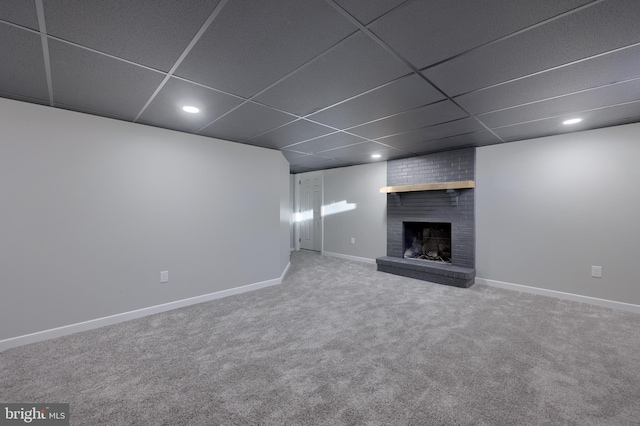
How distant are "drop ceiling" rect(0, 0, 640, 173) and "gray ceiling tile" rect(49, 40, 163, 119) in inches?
0.5

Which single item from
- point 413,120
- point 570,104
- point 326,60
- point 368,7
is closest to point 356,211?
point 413,120

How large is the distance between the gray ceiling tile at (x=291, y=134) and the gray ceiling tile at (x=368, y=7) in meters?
1.58

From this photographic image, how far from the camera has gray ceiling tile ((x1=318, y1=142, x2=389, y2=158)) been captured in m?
3.99

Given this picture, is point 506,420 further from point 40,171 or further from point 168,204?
point 40,171

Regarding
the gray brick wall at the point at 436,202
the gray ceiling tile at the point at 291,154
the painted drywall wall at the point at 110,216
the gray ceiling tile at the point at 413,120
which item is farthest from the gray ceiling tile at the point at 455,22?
the gray brick wall at the point at 436,202

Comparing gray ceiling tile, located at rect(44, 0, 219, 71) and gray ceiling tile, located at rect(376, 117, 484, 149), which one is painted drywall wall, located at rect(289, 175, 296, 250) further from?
gray ceiling tile, located at rect(44, 0, 219, 71)

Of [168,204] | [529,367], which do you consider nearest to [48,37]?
[168,204]

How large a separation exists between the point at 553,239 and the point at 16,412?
543 cm

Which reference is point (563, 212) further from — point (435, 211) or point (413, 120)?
point (413, 120)

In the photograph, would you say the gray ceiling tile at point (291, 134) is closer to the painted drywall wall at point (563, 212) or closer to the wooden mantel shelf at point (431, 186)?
the wooden mantel shelf at point (431, 186)

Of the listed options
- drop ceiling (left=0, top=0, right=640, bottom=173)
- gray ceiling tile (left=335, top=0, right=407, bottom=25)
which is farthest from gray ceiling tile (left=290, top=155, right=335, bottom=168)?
gray ceiling tile (left=335, top=0, right=407, bottom=25)

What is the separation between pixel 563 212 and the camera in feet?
11.1

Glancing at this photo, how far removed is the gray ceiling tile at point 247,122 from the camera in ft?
8.29

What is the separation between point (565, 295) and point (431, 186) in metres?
2.27
